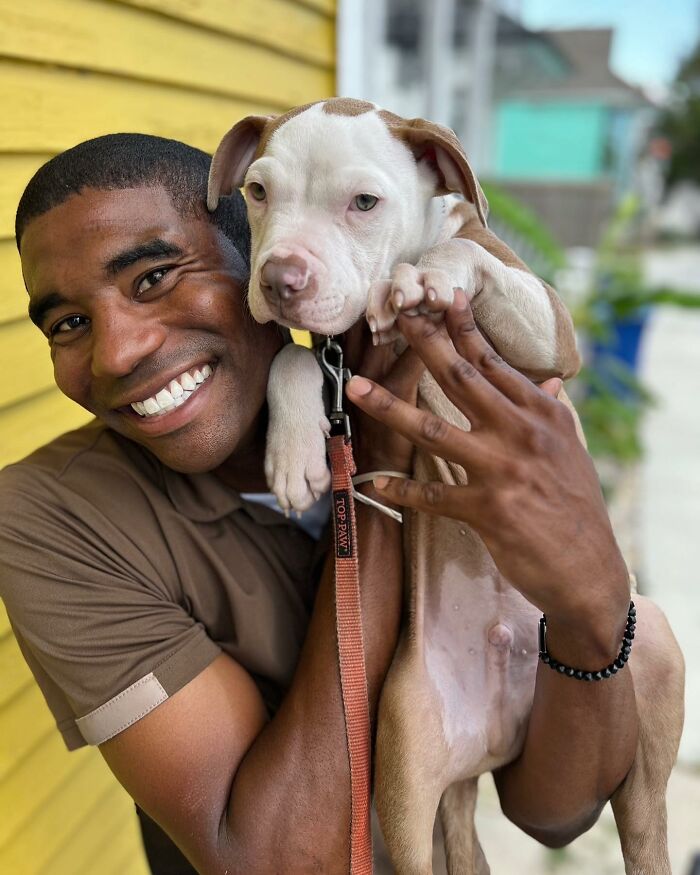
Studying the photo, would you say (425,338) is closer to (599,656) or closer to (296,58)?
(599,656)

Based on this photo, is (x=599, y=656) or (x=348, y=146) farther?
(x=348, y=146)

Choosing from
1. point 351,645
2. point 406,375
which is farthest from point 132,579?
point 406,375

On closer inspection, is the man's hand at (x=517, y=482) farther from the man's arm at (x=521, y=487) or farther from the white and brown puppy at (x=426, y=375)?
the white and brown puppy at (x=426, y=375)

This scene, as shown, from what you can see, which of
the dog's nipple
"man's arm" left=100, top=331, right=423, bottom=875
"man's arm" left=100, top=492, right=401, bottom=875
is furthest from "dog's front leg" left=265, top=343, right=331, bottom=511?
the dog's nipple

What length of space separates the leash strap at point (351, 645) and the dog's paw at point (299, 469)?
4 cm

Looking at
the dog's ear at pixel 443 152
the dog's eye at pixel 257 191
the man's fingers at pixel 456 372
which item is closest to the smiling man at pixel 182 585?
the dog's eye at pixel 257 191

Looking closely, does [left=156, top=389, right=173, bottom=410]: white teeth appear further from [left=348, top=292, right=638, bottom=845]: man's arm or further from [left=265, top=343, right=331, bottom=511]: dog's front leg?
[left=348, top=292, right=638, bottom=845]: man's arm

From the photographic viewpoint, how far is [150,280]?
1681mm

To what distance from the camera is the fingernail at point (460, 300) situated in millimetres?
1409

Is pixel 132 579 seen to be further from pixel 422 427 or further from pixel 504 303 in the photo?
pixel 504 303

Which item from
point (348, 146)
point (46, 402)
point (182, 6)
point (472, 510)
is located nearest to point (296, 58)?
point (182, 6)

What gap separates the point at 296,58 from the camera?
13.9ft

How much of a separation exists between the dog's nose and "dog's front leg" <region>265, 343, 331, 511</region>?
26cm

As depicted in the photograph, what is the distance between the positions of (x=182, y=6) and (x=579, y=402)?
14.9 feet
